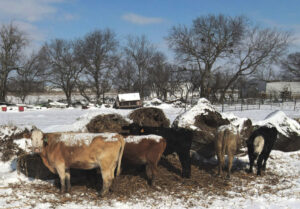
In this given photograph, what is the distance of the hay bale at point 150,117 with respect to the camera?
29.6 feet

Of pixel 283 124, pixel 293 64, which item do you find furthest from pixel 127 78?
pixel 283 124

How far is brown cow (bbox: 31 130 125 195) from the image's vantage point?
506 cm

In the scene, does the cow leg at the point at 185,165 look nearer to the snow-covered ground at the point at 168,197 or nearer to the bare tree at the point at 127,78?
the snow-covered ground at the point at 168,197

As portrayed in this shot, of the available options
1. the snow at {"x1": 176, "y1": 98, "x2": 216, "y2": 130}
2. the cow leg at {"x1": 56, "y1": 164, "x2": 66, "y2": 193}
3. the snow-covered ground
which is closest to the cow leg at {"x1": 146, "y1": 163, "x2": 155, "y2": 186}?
the snow-covered ground

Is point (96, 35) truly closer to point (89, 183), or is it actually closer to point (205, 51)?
point (205, 51)

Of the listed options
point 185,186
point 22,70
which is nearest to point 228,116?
point 185,186

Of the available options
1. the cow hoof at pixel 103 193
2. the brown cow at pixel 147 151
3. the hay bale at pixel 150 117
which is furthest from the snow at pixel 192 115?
the cow hoof at pixel 103 193

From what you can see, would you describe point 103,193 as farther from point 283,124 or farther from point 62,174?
point 283,124

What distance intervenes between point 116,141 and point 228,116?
569 cm

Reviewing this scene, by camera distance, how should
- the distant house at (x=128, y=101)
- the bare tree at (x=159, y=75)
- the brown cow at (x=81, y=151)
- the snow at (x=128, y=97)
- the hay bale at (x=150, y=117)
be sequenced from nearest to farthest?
the brown cow at (x=81, y=151) < the hay bale at (x=150, y=117) < the distant house at (x=128, y=101) < the snow at (x=128, y=97) < the bare tree at (x=159, y=75)

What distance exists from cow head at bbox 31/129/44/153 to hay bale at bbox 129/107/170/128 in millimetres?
4098

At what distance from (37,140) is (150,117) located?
4.59 meters

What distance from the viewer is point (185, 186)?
5.89 m

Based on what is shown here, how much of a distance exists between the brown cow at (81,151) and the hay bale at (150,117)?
145 inches
